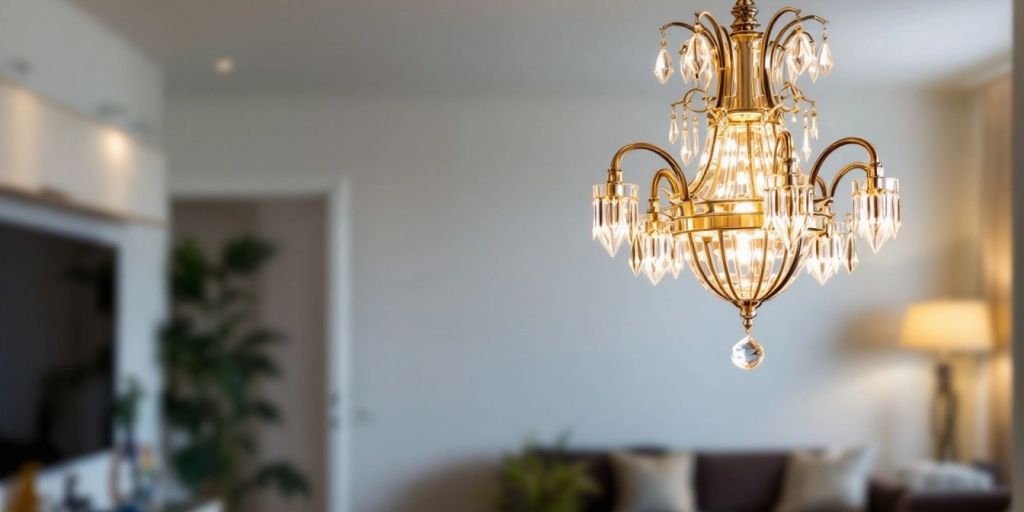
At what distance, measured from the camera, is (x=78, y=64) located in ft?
17.4

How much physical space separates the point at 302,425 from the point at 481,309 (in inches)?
71.9

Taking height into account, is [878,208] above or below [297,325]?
above

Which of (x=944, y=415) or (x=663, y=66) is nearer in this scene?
(x=663, y=66)

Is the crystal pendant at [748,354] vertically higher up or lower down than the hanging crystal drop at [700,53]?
lower down

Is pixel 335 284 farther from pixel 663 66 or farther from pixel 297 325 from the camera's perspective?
pixel 663 66

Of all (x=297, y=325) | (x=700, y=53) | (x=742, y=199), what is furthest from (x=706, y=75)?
(x=297, y=325)

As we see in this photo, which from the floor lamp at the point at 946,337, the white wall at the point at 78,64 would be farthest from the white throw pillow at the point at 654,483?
the white wall at the point at 78,64

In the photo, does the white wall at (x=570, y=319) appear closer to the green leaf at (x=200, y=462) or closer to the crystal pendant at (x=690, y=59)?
the green leaf at (x=200, y=462)

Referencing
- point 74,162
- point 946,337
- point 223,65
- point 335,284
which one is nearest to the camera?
point 74,162

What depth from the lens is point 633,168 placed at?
6.93m

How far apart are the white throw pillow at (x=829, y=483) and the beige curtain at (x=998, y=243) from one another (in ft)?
2.46

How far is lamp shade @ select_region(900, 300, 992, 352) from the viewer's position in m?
6.39

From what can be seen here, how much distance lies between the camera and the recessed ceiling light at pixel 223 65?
6.13 meters

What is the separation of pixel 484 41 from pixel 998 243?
9.78 feet
